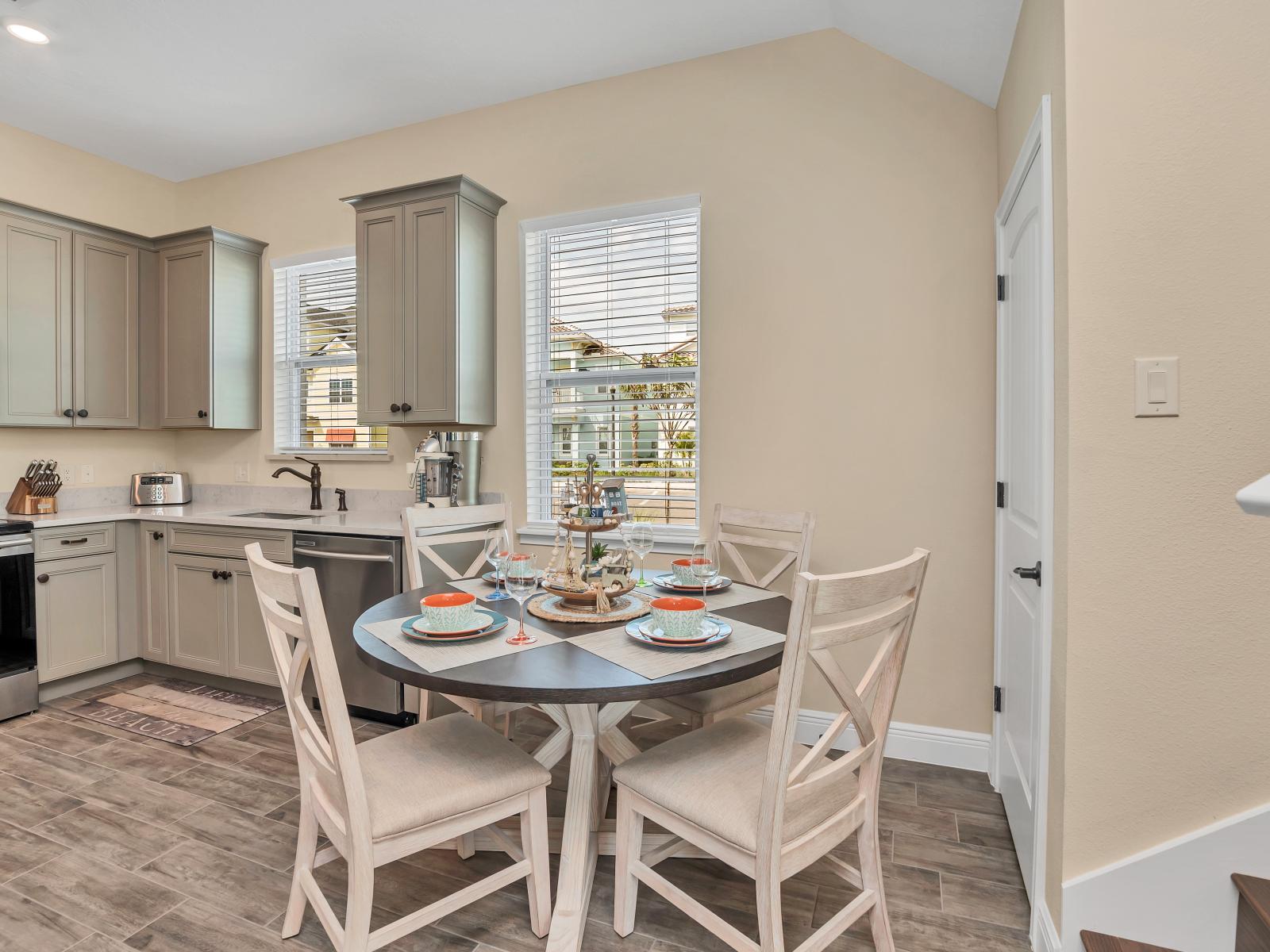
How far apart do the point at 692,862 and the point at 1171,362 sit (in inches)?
70.9

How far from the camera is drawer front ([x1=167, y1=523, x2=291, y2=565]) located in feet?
10.9

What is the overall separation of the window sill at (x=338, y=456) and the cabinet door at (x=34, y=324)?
3.54 ft

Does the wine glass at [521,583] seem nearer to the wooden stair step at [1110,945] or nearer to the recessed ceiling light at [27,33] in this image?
the wooden stair step at [1110,945]

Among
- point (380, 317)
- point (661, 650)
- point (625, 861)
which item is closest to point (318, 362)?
point (380, 317)

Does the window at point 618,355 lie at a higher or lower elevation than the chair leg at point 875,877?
higher

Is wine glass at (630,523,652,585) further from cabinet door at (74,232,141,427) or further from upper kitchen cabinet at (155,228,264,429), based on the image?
cabinet door at (74,232,141,427)

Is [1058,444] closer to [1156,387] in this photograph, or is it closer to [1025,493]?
[1156,387]

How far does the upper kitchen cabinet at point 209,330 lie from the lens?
3990 millimetres

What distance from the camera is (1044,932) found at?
1.62m

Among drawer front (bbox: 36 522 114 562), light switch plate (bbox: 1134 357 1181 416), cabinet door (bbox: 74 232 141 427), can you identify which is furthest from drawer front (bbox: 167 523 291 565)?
light switch plate (bbox: 1134 357 1181 416)

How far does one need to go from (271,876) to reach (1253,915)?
7.77 feet

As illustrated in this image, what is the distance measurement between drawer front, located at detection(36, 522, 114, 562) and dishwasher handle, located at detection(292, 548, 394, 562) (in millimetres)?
1225

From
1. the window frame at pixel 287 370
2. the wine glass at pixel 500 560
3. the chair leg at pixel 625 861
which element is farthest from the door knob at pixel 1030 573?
the window frame at pixel 287 370

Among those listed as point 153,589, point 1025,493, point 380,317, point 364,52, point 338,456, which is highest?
point 364,52
